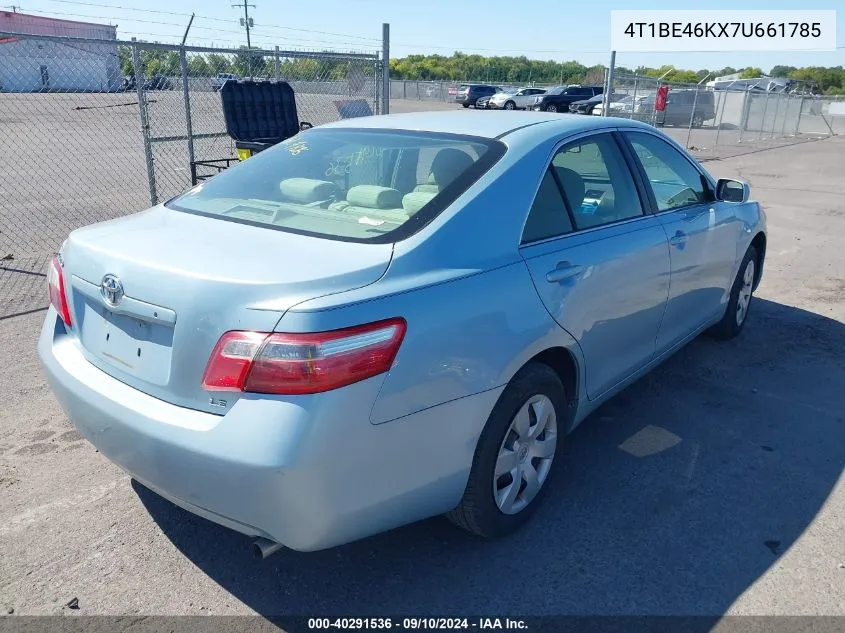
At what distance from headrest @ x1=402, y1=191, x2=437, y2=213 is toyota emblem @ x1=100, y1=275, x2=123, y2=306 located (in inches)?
42.6

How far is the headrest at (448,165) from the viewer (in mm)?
2854

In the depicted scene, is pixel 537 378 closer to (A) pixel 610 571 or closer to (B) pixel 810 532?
(A) pixel 610 571

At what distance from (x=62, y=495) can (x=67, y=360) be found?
811mm

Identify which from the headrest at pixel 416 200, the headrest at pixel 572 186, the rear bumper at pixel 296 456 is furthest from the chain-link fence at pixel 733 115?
the rear bumper at pixel 296 456

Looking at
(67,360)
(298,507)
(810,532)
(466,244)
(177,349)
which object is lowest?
(810,532)

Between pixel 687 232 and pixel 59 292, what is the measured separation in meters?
3.21

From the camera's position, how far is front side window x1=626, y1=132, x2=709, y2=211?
3.90m

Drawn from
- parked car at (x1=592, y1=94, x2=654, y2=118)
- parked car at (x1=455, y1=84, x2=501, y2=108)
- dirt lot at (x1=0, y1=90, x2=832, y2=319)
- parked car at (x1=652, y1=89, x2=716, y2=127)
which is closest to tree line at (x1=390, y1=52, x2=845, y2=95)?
parked car at (x1=455, y1=84, x2=501, y2=108)

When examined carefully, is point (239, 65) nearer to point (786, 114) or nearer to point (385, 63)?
point (385, 63)

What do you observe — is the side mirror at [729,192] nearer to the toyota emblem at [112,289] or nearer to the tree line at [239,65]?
the toyota emblem at [112,289]

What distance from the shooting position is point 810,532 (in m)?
3.04

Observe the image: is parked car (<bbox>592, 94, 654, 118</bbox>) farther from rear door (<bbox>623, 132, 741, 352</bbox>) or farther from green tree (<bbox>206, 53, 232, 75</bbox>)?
rear door (<bbox>623, 132, 741, 352</bbox>)

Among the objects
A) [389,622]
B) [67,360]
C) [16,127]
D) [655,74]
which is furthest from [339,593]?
[655,74]

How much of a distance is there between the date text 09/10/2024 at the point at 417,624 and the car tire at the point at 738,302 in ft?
11.0
